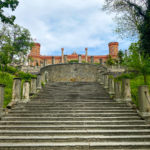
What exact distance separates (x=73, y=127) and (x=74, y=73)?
12.8 metres

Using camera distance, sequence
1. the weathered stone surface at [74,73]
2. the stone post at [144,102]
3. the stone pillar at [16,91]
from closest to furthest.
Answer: the stone post at [144,102]
the stone pillar at [16,91]
the weathered stone surface at [74,73]

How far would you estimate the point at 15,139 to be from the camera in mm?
4977

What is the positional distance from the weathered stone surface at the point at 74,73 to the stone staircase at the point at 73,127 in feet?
32.5

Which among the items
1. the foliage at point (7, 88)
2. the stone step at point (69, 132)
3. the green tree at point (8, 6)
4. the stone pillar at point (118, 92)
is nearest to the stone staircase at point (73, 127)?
the stone step at point (69, 132)

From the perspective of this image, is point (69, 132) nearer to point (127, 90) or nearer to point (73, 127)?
point (73, 127)

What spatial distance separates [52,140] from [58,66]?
14.2m

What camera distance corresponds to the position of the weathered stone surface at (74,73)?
59.9 ft

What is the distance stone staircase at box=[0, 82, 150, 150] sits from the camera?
186 inches

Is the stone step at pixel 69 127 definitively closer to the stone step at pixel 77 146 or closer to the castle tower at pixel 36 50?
the stone step at pixel 77 146

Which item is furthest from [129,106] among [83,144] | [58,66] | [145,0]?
[58,66]

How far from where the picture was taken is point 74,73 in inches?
725

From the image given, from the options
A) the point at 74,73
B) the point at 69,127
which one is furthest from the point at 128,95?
the point at 74,73

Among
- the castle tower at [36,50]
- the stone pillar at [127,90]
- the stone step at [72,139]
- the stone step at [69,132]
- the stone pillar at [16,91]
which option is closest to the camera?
the stone step at [72,139]

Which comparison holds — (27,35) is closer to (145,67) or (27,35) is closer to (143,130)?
(145,67)
